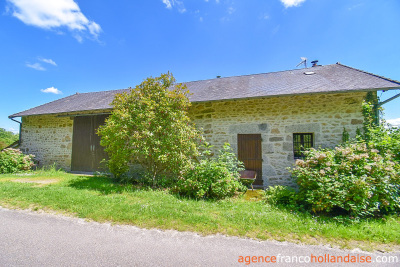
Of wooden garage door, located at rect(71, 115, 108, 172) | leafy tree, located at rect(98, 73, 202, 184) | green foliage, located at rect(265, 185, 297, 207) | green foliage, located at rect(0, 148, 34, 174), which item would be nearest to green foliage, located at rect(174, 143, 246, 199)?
leafy tree, located at rect(98, 73, 202, 184)

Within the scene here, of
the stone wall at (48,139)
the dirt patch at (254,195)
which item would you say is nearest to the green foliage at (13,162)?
the stone wall at (48,139)

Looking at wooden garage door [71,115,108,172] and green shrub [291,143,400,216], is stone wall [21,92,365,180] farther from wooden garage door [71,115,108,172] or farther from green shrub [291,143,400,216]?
wooden garage door [71,115,108,172]

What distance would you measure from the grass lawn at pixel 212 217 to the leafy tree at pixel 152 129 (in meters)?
1.08

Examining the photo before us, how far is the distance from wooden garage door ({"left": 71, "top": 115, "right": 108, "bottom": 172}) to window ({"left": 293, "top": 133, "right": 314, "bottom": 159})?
734 cm

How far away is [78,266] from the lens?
1961 mm

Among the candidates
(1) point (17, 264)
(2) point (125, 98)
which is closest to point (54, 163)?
(2) point (125, 98)

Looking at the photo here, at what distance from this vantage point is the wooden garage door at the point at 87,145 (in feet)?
24.9

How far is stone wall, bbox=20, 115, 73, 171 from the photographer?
8180 mm

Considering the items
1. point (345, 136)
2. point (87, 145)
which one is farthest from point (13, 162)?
point (345, 136)

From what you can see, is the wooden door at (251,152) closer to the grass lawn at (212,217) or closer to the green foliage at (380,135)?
the grass lawn at (212,217)

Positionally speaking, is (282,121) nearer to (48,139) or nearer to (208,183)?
(208,183)

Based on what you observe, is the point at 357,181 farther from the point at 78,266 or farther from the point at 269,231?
the point at 78,266

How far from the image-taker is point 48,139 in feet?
27.9

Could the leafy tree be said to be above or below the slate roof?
below
